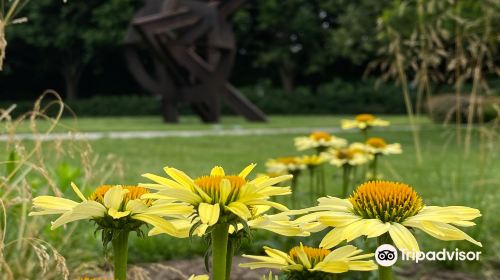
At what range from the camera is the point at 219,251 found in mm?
615

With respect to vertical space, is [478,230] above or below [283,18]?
below

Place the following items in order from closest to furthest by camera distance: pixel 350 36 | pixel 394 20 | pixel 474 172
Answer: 1. pixel 474 172
2. pixel 394 20
3. pixel 350 36

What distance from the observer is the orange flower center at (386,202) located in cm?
66

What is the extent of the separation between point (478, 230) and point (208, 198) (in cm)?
203

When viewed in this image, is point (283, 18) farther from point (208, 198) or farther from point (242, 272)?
point (208, 198)

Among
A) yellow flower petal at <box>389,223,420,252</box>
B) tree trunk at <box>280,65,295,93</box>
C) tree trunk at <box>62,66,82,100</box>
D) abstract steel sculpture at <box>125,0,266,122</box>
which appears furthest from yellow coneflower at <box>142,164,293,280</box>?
tree trunk at <box>280,65,295,93</box>

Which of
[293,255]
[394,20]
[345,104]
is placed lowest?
[345,104]

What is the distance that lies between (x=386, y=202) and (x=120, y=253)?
0.27m

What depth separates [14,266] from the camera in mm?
1907

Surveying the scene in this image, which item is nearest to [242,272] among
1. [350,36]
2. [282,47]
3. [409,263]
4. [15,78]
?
[409,263]

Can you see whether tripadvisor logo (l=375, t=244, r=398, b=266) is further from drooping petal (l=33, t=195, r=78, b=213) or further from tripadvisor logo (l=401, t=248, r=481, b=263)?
drooping petal (l=33, t=195, r=78, b=213)

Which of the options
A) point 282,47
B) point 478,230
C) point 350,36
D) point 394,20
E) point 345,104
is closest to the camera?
point 478,230

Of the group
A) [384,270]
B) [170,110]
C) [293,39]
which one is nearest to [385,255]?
[384,270]

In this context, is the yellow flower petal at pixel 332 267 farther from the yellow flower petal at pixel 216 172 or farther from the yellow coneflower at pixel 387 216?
the yellow flower petal at pixel 216 172
